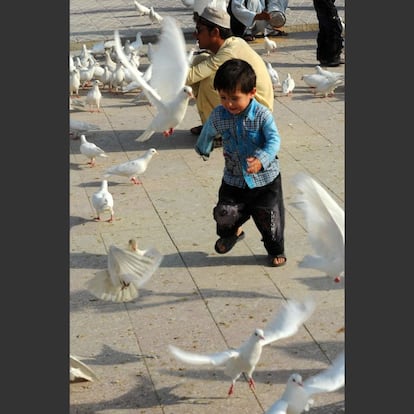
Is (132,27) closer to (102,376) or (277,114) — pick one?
(277,114)

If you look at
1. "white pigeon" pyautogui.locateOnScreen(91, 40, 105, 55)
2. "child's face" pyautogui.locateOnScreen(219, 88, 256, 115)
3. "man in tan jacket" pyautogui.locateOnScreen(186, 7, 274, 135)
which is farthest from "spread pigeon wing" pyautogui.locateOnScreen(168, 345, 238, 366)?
"white pigeon" pyautogui.locateOnScreen(91, 40, 105, 55)

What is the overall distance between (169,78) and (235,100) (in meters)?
1.78

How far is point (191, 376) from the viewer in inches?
194

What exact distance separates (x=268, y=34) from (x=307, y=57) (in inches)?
49.1

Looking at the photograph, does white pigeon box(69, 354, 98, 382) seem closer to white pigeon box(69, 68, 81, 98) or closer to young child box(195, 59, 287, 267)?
young child box(195, 59, 287, 267)

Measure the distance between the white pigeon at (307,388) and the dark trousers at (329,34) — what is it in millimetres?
7574

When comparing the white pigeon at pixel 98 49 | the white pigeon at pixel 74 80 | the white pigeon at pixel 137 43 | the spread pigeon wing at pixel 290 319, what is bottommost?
the white pigeon at pixel 98 49

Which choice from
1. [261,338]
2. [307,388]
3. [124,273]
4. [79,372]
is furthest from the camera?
[124,273]

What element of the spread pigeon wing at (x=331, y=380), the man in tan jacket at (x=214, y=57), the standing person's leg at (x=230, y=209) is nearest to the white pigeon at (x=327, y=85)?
the man in tan jacket at (x=214, y=57)

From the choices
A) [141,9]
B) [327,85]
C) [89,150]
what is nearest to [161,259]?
[89,150]

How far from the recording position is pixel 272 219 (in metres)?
6.17

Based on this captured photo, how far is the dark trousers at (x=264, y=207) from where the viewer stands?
6.16 metres

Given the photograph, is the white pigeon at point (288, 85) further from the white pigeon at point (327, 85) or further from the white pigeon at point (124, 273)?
the white pigeon at point (124, 273)

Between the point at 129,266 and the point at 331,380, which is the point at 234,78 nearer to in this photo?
the point at 129,266
